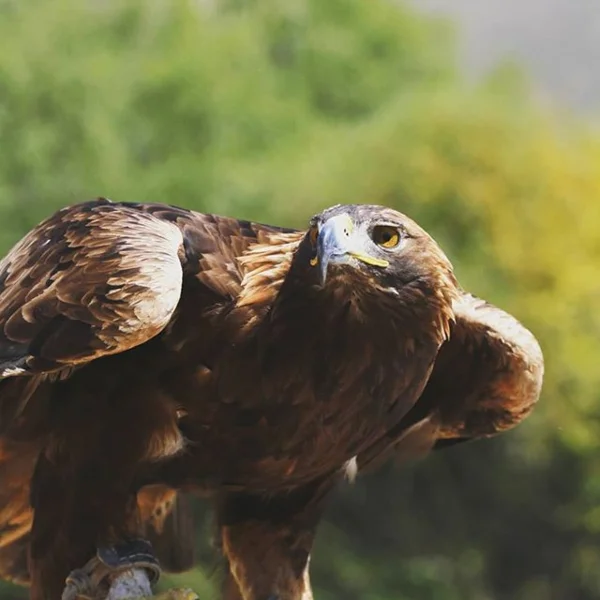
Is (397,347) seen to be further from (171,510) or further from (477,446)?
(477,446)

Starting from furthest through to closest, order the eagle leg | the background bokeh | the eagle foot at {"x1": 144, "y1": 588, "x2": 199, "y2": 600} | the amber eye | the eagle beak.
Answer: the background bokeh, the eagle leg, the eagle foot at {"x1": 144, "y1": 588, "x2": 199, "y2": 600}, the amber eye, the eagle beak

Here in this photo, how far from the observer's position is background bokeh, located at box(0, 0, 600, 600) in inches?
433

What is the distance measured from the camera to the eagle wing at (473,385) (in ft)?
11.9

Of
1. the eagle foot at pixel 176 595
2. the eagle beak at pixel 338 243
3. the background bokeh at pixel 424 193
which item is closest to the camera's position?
the eagle beak at pixel 338 243

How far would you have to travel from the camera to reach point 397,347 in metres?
3.00

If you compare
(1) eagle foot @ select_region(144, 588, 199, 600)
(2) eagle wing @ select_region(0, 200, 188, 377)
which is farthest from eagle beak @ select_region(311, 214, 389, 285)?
(1) eagle foot @ select_region(144, 588, 199, 600)

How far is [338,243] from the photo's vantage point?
2.69 m

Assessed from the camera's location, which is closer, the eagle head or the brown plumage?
the eagle head

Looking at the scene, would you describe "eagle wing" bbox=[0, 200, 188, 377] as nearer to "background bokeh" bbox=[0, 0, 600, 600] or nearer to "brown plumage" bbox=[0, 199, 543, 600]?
"brown plumage" bbox=[0, 199, 543, 600]

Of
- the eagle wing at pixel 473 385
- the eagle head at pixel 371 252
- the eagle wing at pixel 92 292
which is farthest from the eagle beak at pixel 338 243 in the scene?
the eagle wing at pixel 473 385

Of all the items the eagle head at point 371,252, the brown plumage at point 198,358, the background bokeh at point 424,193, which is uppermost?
the eagle head at point 371,252

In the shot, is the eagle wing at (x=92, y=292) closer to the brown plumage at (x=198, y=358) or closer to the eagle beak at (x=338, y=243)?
the brown plumage at (x=198, y=358)

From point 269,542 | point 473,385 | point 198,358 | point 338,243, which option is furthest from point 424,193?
point 338,243

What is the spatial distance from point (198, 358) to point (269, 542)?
30.9 inches
